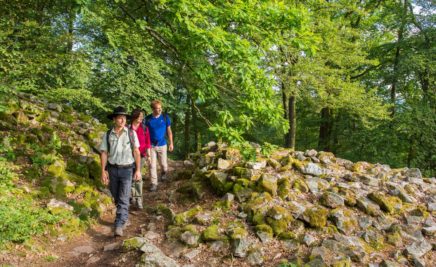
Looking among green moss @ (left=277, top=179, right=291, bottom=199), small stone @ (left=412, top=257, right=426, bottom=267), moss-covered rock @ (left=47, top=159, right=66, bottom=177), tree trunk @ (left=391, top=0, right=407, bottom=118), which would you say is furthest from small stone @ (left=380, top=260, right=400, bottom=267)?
tree trunk @ (left=391, top=0, right=407, bottom=118)

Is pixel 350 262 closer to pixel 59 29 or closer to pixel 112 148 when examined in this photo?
pixel 112 148

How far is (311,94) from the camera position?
13.3 m

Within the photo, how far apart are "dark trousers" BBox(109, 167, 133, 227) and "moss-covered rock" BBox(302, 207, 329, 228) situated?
3.22m

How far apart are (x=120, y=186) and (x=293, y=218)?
317 centimetres

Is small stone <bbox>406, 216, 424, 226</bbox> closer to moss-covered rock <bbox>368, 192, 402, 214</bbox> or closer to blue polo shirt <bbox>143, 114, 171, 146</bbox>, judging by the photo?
moss-covered rock <bbox>368, 192, 402, 214</bbox>

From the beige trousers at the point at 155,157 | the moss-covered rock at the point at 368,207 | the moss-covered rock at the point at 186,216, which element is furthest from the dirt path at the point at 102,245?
the moss-covered rock at the point at 368,207

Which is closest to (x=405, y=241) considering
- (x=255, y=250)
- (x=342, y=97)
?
(x=255, y=250)

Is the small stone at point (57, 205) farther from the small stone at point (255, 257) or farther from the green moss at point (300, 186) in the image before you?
the green moss at point (300, 186)

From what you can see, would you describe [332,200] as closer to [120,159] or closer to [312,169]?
[312,169]

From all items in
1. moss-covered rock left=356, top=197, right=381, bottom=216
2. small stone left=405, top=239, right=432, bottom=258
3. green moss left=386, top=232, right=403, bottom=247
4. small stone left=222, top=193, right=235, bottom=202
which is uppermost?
small stone left=222, top=193, right=235, bottom=202

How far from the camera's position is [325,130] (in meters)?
21.4

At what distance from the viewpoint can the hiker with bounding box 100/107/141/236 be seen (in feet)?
18.3

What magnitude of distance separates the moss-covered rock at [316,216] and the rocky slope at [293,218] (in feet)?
0.06

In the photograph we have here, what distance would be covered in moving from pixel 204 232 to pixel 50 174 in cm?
376
